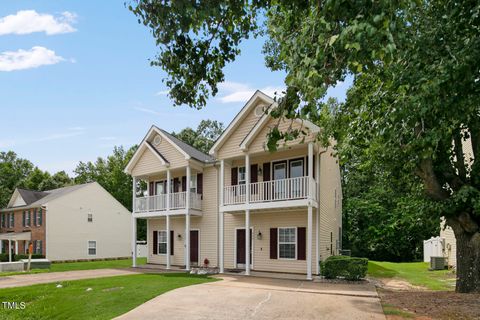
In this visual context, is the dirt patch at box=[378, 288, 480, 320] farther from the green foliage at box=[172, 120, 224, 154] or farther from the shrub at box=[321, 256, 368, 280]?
the green foliage at box=[172, 120, 224, 154]

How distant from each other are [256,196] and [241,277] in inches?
149

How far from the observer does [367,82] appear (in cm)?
1192

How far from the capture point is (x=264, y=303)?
34.1ft

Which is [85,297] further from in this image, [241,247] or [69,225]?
[69,225]

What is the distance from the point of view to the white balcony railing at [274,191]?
55.1 feet

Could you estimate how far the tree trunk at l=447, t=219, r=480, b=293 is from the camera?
11.4 meters

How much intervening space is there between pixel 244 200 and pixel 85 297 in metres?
8.60

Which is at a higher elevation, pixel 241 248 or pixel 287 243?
pixel 287 243

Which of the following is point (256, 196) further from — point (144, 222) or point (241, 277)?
point (144, 222)

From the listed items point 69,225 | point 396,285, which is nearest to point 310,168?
point 396,285

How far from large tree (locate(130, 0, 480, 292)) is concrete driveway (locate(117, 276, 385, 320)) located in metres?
3.63

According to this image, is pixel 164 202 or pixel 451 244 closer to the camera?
pixel 451 244

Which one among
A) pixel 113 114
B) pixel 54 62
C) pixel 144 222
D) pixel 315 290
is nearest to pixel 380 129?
pixel 315 290

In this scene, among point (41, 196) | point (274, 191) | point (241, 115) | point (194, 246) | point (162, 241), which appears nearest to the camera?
point (274, 191)
